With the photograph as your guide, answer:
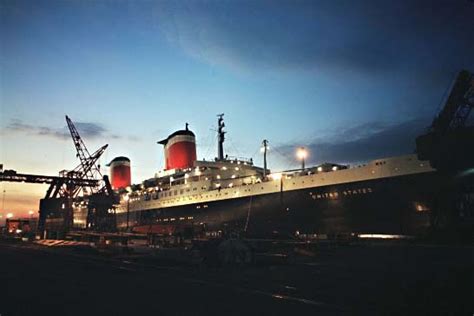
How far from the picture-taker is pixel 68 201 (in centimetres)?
5697

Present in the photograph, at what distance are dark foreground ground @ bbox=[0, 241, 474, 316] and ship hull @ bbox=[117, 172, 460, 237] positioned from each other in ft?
41.3

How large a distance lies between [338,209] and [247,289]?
2349 centimetres

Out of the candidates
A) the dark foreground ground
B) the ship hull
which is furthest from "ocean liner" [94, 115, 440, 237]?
the dark foreground ground

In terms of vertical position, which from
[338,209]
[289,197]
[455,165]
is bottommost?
[338,209]

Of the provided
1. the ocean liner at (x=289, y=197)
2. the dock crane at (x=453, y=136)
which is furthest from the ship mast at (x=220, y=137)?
the dock crane at (x=453, y=136)

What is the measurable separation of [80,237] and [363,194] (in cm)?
3271

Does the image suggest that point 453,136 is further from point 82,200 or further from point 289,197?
point 82,200

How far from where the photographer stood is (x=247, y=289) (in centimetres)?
1095

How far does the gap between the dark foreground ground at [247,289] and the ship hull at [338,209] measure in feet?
41.3

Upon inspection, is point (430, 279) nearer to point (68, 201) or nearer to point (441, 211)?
point (441, 211)

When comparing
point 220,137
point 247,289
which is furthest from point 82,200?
point 247,289

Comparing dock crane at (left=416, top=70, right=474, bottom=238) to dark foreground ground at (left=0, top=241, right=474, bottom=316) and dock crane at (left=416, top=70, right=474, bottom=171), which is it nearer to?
dock crane at (left=416, top=70, right=474, bottom=171)

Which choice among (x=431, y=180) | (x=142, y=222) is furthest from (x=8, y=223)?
(x=431, y=180)

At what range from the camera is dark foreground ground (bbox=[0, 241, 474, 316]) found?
338 inches
